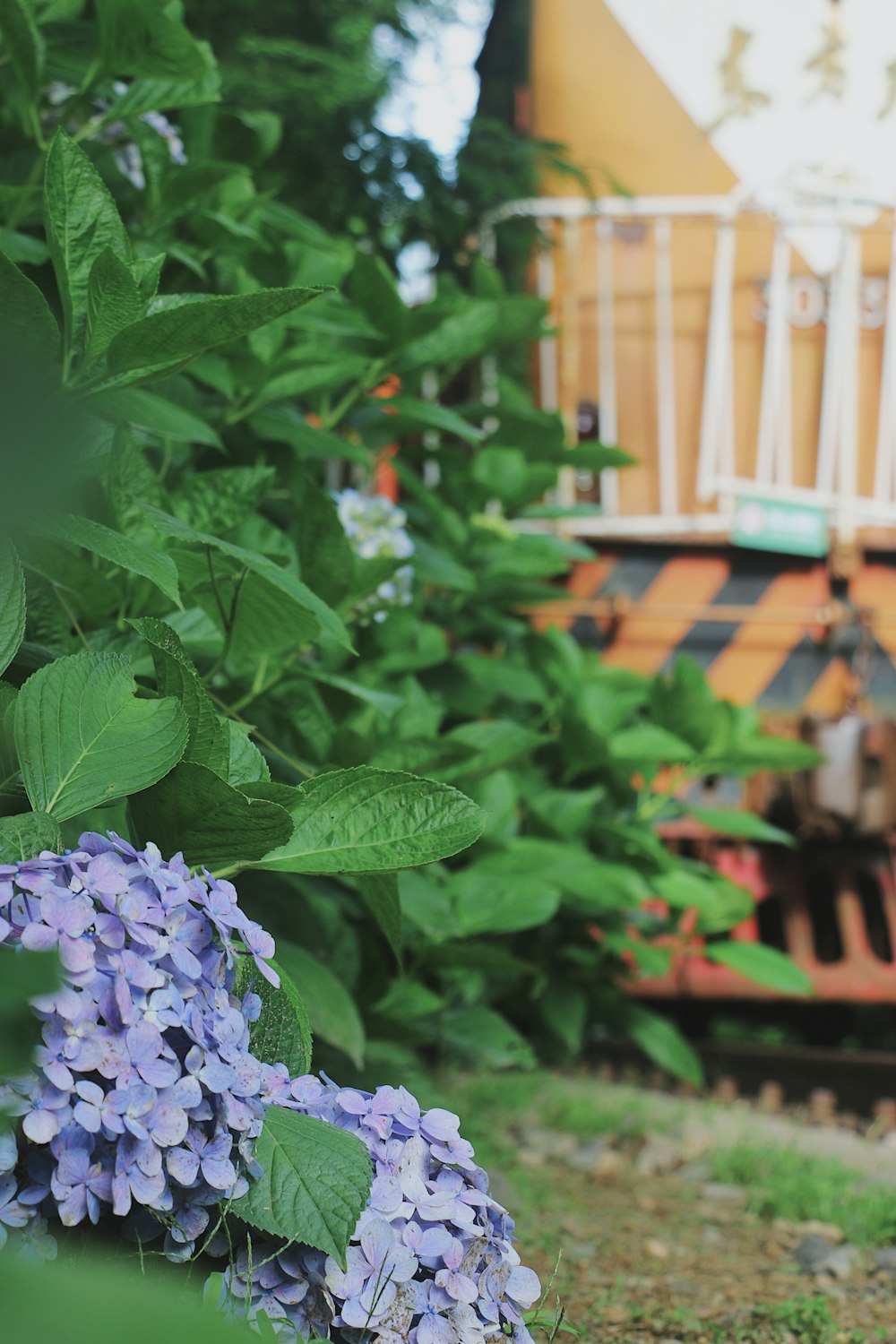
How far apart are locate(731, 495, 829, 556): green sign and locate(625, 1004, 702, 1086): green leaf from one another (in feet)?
3.43

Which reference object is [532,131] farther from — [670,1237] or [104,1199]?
[104,1199]

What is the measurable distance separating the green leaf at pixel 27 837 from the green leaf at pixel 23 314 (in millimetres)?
242

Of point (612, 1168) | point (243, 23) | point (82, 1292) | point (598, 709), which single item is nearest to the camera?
point (82, 1292)

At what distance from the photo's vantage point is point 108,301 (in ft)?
2.24

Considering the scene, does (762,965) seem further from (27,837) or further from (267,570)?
(27,837)

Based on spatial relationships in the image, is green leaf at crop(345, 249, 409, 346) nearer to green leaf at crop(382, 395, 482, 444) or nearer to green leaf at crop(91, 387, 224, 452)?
green leaf at crop(382, 395, 482, 444)

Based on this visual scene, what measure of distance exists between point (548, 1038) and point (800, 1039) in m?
0.85

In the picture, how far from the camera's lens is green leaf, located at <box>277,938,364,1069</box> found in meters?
0.98

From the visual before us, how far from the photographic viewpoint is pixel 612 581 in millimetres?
2662

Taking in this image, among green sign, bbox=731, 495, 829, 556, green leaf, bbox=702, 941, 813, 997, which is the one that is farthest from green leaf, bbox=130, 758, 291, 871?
green sign, bbox=731, 495, 829, 556

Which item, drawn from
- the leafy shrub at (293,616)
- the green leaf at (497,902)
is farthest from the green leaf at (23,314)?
the green leaf at (497,902)

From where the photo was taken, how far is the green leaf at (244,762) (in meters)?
0.73

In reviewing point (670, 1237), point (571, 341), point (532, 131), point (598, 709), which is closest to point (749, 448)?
point (571, 341)

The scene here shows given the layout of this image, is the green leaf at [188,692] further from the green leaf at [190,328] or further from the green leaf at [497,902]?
the green leaf at [497,902]
